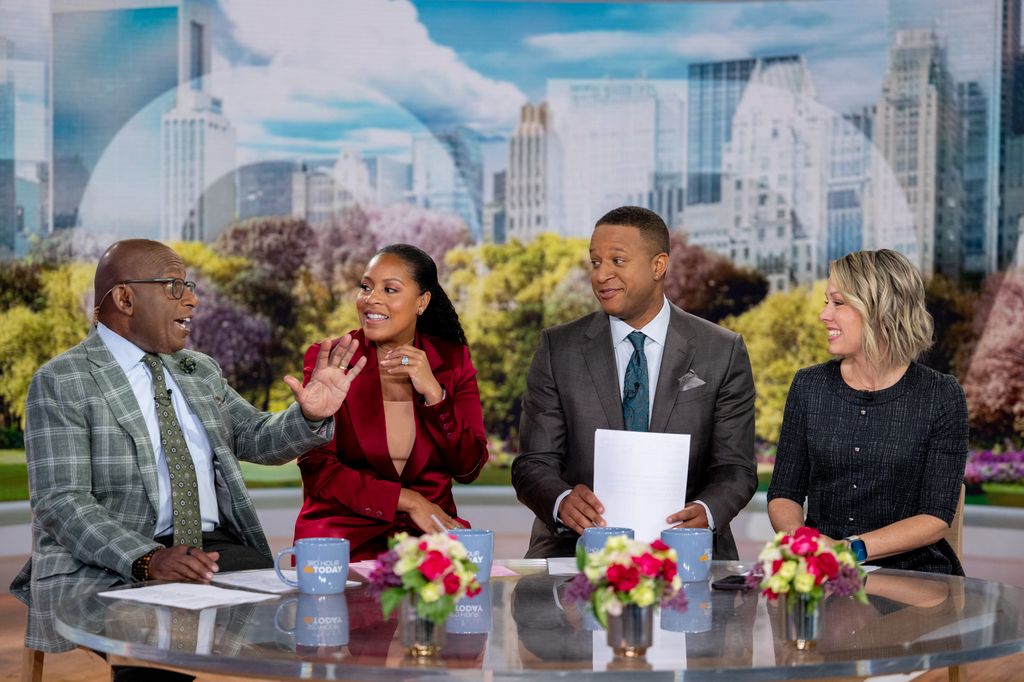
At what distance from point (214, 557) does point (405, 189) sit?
19.9 feet

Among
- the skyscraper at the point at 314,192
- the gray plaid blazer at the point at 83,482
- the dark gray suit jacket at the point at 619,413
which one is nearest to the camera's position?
the gray plaid blazer at the point at 83,482

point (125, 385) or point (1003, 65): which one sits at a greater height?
point (1003, 65)

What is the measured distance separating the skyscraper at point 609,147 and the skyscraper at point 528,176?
57mm

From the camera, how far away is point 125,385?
293cm

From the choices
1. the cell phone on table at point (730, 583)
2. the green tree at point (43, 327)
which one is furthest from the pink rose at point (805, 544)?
the green tree at point (43, 327)

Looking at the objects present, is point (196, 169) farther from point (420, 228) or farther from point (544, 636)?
point (544, 636)

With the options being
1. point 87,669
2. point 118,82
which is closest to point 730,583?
point 87,669

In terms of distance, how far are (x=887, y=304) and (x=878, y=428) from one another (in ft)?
1.06

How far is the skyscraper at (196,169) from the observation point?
7977mm

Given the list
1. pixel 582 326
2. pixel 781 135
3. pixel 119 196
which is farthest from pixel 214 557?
pixel 781 135

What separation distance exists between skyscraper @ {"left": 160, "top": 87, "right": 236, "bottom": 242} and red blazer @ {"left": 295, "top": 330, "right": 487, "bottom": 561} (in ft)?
15.8

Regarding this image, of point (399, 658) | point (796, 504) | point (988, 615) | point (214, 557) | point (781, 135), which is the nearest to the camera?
point (399, 658)

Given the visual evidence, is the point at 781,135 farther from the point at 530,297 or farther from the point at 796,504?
the point at 796,504

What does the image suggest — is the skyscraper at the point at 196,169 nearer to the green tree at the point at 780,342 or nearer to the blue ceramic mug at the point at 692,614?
the green tree at the point at 780,342
